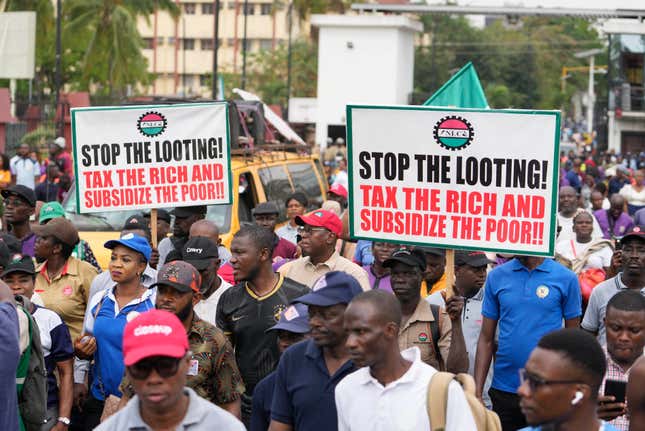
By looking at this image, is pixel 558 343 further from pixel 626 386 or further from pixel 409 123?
pixel 409 123

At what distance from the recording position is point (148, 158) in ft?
35.8

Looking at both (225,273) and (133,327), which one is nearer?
(133,327)

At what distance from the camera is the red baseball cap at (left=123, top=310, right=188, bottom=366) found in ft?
14.5

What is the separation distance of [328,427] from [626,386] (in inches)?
54.4

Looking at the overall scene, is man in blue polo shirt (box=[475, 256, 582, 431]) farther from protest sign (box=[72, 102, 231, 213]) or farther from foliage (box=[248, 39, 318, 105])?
foliage (box=[248, 39, 318, 105])

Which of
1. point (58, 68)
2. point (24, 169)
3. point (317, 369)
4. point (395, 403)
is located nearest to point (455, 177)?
point (317, 369)

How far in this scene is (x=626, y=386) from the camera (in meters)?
5.83

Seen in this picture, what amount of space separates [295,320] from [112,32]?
43.1 metres

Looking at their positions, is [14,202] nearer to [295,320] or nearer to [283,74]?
[295,320]

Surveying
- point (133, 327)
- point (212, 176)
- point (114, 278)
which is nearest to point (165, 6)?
point (212, 176)

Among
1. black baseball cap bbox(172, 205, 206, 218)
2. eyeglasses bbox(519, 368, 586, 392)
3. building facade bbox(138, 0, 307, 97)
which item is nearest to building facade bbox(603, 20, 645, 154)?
building facade bbox(138, 0, 307, 97)

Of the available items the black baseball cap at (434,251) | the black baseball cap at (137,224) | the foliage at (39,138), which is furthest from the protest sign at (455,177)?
the foliage at (39,138)

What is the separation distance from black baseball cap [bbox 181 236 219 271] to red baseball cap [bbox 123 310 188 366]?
11.8 feet

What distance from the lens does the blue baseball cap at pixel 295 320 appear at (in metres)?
6.39
